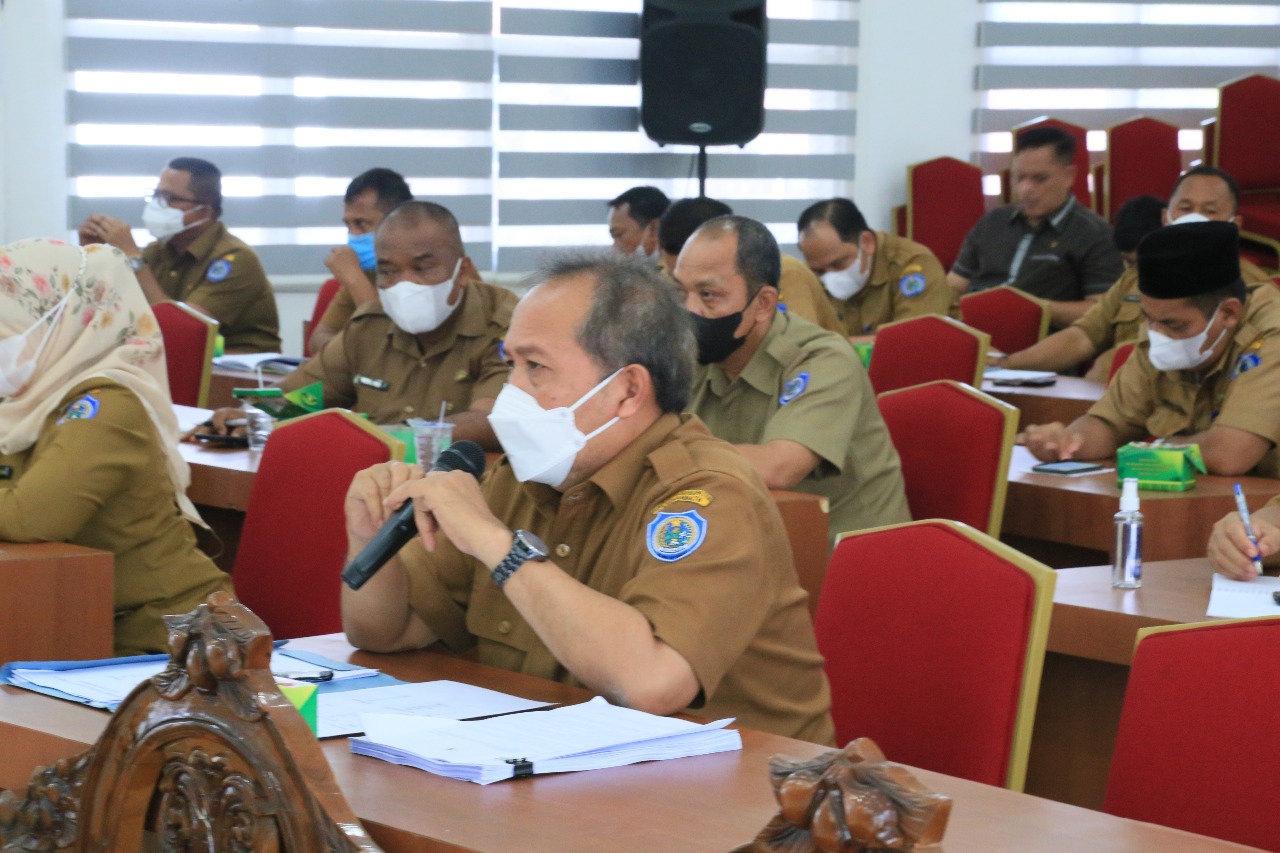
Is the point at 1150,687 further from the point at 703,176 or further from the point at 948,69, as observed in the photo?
the point at 948,69

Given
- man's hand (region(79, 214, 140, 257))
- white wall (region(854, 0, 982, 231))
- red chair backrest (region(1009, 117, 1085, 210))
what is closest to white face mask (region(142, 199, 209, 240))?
man's hand (region(79, 214, 140, 257))

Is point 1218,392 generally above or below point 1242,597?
above

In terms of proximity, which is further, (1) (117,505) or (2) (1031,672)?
(1) (117,505)

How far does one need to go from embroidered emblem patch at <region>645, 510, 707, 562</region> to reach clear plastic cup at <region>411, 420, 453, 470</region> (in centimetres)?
152

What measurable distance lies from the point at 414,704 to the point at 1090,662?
1.28 m

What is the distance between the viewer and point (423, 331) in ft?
13.3

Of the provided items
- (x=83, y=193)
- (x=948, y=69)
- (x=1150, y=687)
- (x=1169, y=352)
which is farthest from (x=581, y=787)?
(x=948, y=69)

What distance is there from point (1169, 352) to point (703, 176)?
15.9 feet

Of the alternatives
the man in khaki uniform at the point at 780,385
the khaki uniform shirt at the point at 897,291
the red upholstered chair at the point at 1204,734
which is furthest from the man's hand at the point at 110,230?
the red upholstered chair at the point at 1204,734

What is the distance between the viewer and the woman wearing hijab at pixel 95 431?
2.43 m

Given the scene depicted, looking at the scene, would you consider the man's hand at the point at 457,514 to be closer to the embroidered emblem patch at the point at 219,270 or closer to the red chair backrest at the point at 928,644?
the red chair backrest at the point at 928,644

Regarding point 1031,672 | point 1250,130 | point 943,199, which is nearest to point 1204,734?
point 1031,672

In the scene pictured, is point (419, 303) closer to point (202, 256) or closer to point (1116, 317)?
point (202, 256)

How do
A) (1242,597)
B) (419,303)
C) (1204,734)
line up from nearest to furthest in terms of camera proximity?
(1204,734)
(1242,597)
(419,303)
